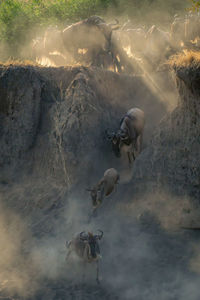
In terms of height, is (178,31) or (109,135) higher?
(178,31)

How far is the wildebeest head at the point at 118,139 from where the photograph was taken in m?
11.2

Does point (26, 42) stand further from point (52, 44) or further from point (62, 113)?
point (62, 113)

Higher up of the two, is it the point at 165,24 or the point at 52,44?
the point at 165,24

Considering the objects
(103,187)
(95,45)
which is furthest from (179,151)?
(95,45)

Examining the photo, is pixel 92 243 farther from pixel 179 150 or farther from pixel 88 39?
pixel 88 39

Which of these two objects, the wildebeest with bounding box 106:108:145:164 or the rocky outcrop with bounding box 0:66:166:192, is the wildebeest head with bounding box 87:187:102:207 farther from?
the wildebeest with bounding box 106:108:145:164

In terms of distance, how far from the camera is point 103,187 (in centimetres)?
977

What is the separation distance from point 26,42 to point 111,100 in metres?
23.0

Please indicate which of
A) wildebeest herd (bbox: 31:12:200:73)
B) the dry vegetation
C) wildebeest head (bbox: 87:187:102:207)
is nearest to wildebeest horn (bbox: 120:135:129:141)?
wildebeest head (bbox: 87:187:102:207)

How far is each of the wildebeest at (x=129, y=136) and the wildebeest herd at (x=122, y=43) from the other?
4.95 m

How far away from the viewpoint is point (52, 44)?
863 inches

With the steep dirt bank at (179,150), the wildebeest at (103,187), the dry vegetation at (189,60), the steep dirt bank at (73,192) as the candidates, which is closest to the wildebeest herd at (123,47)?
the steep dirt bank at (73,192)

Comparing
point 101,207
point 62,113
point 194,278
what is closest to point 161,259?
point 194,278

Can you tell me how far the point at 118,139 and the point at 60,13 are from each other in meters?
25.0
